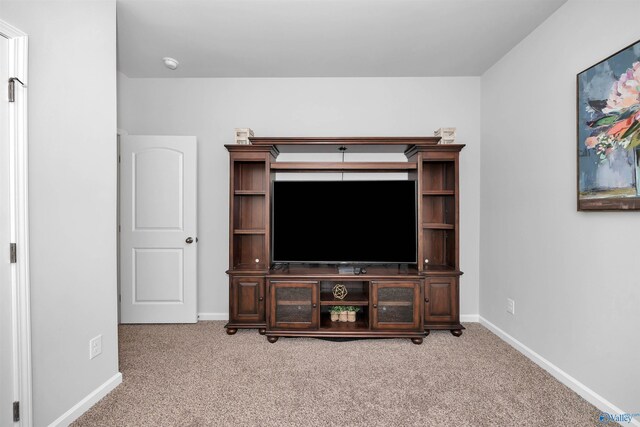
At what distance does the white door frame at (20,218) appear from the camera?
4.68 feet

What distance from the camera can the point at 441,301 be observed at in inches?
116

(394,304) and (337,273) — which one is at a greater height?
(337,273)

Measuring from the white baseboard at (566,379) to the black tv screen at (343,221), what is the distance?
3.72ft

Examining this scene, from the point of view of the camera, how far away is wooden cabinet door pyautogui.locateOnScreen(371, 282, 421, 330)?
2.79 meters

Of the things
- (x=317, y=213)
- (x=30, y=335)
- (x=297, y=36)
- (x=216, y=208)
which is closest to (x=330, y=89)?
(x=297, y=36)

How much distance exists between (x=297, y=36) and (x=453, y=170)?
1.94m

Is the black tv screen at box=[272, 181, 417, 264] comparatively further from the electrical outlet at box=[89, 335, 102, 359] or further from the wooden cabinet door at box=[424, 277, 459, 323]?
the electrical outlet at box=[89, 335, 102, 359]

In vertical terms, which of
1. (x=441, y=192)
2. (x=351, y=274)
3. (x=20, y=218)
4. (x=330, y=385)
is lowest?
(x=330, y=385)

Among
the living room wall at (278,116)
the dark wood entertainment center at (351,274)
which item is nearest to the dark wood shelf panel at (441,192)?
the dark wood entertainment center at (351,274)

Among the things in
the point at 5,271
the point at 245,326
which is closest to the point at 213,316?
the point at 245,326

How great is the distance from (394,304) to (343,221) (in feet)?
3.00

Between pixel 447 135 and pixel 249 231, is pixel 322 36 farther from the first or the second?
pixel 249 231

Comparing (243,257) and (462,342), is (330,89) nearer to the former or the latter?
(243,257)

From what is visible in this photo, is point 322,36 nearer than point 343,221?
Yes
